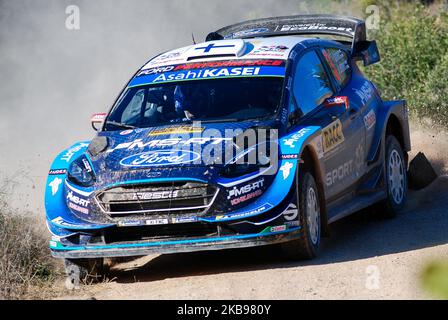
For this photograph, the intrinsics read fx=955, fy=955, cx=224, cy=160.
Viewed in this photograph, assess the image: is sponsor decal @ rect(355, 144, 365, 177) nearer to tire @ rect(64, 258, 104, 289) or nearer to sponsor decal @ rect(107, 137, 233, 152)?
sponsor decal @ rect(107, 137, 233, 152)

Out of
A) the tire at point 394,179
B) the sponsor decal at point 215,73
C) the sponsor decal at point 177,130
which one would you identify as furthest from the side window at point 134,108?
the tire at point 394,179

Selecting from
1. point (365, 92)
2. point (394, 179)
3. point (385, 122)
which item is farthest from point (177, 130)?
point (394, 179)

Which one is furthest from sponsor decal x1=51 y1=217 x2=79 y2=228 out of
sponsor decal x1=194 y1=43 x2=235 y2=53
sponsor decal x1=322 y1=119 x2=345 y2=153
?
sponsor decal x1=194 y1=43 x2=235 y2=53

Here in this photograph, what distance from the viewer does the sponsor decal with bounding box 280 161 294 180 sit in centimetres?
691

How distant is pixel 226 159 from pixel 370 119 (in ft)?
8.37

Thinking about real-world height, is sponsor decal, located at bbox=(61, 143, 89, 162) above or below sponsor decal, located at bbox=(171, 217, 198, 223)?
above

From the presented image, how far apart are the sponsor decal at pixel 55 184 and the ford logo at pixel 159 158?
1.98ft

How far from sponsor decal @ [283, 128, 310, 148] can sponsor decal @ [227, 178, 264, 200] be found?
0.47 metres

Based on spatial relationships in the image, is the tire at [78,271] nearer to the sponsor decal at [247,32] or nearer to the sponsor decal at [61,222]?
the sponsor decal at [61,222]

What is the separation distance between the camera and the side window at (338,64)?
9.00m

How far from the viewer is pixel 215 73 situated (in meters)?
8.16

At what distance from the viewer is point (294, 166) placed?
6.94 m

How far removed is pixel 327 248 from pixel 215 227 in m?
1.50
